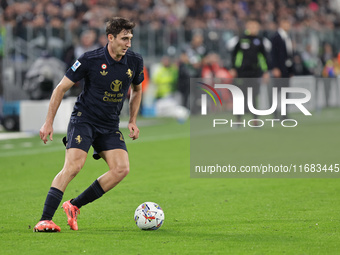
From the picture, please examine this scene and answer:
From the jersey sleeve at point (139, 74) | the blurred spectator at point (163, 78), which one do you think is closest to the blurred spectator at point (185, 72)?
the blurred spectator at point (163, 78)

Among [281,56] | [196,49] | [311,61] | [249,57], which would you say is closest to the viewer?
[249,57]

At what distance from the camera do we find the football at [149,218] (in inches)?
270

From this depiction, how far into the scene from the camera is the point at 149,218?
6859mm

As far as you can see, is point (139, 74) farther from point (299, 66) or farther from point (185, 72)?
point (299, 66)

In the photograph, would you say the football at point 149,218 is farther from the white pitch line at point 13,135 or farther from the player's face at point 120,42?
the white pitch line at point 13,135

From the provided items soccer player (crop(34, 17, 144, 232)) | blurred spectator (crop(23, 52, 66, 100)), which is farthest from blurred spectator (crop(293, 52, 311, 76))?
soccer player (crop(34, 17, 144, 232))

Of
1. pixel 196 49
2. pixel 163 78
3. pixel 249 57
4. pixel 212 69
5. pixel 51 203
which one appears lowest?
pixel 51 203

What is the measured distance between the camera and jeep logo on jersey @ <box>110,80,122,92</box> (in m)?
6.95

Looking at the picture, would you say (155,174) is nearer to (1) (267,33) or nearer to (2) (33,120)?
(2) (33,120)

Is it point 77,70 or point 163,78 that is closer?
point 77,70

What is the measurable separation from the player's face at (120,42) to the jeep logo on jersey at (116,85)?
0.26 meters

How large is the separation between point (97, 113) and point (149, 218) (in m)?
1.05

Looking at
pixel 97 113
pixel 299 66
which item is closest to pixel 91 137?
pixel 97 113

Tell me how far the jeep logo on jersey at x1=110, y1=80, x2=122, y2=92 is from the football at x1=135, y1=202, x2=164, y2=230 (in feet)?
3.57
